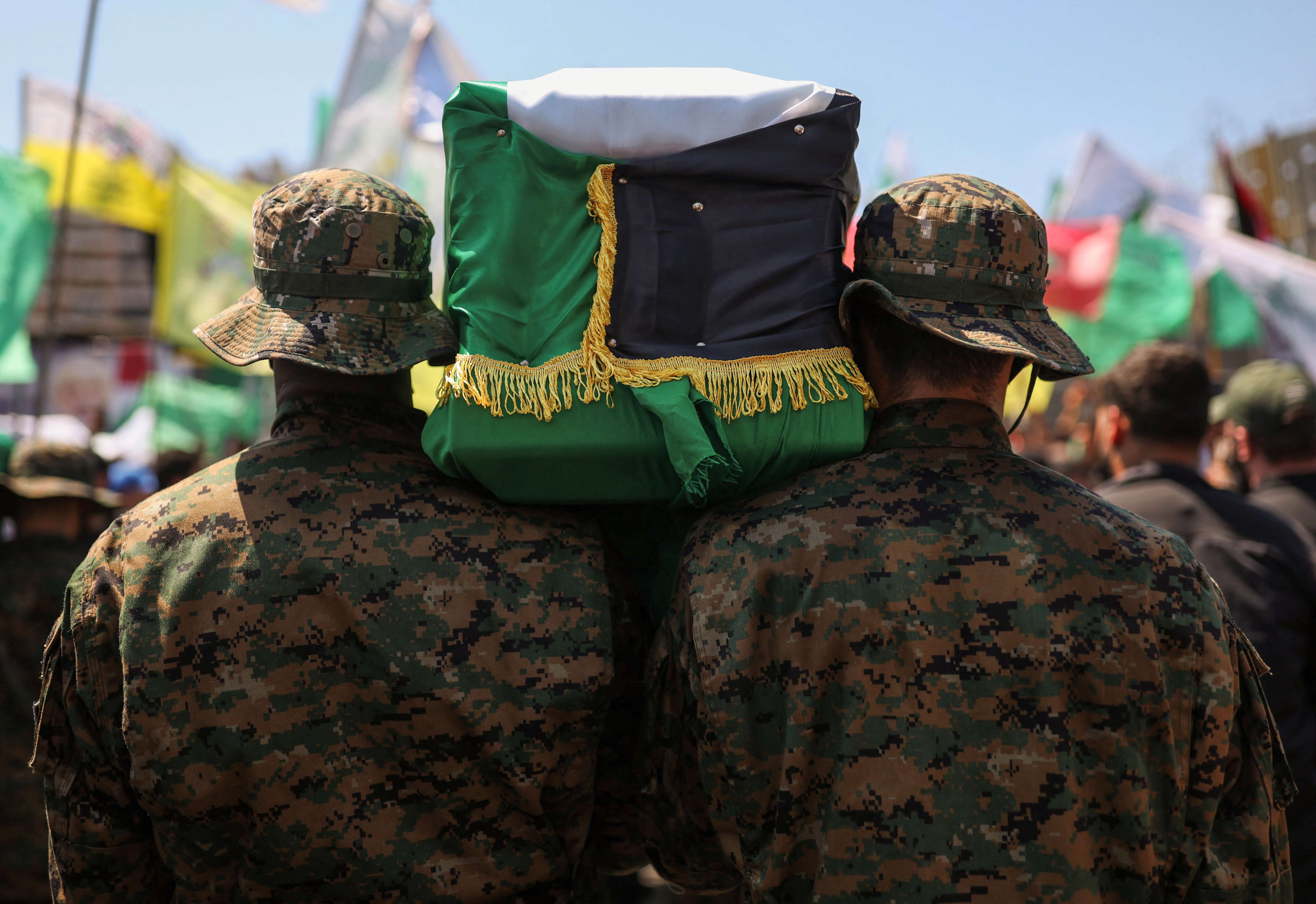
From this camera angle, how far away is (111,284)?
54.4 ft

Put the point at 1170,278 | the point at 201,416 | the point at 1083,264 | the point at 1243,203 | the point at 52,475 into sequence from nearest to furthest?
the point at 52,475
the point at 1170,278
the point at 1083,264
the point at 1243,203
the point at 201,416

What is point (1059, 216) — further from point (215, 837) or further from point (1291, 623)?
point (215, 837)

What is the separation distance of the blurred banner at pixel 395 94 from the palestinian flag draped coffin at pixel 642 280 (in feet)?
16.6

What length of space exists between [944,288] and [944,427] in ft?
0.86

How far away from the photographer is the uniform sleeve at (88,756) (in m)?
1.92

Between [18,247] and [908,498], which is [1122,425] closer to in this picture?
[908,498]

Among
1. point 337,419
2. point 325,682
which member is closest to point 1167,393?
point 337,419

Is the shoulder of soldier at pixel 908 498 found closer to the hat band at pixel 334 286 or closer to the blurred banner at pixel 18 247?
the hat band at pixel 334 286

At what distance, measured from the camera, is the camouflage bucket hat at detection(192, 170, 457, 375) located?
195cm

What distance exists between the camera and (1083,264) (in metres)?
8.66

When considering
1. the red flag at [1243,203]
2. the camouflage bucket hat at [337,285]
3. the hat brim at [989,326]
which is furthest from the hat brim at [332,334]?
the red flag at [1243,203]

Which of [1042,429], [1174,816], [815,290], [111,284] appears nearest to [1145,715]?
[1174,816]

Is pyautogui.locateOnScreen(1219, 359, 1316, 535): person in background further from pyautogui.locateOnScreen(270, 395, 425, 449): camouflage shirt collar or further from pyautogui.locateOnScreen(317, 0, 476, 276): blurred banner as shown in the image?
pyautogui.locateOnScreen(317, 0, 476, 276): blurred banner

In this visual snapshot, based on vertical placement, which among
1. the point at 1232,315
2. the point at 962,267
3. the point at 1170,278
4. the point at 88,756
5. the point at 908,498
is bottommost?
the point at 88,756
